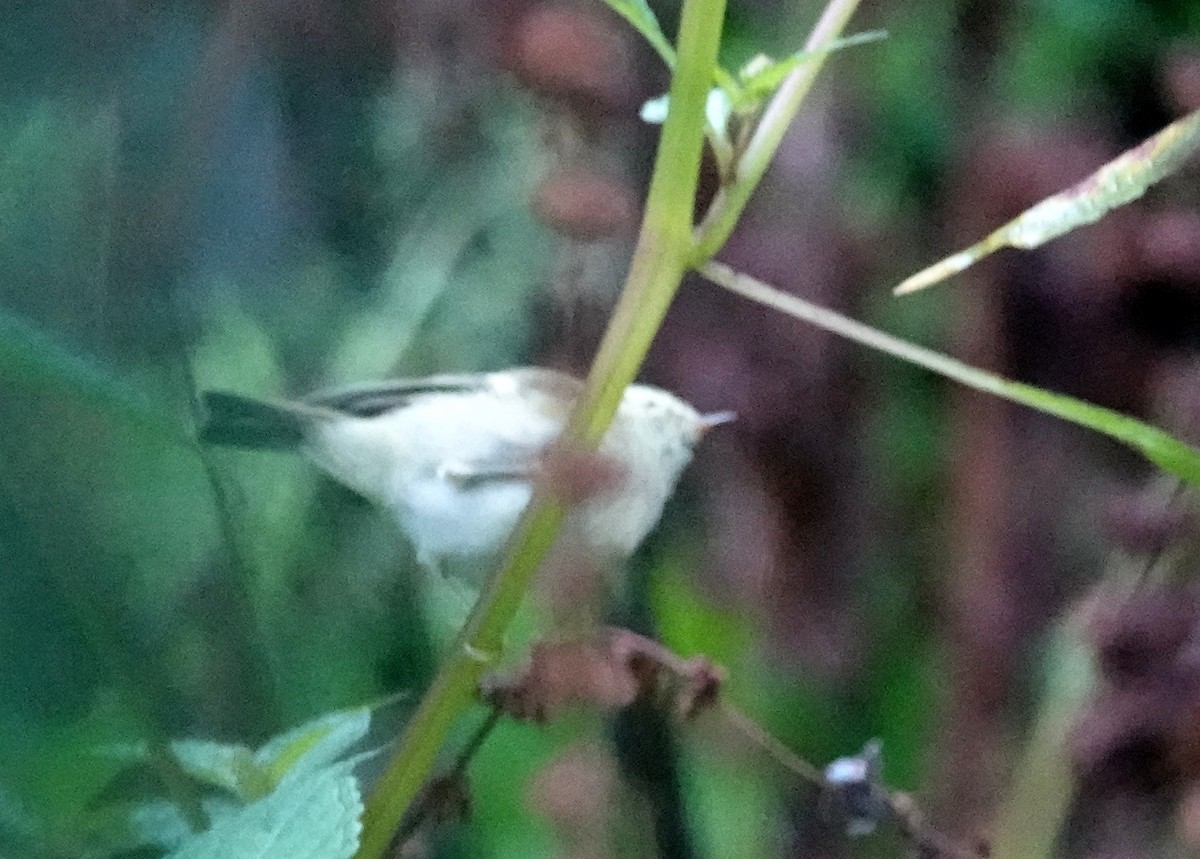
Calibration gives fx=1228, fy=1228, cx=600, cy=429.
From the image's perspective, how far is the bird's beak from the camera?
438mm

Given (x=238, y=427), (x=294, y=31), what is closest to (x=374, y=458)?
(x=238, y=427)

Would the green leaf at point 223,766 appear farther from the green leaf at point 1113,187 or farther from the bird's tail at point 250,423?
the green leaf at point 1113,187

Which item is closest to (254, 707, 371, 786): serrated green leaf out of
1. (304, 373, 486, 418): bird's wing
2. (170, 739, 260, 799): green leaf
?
(170, 739, 260, 799): green leaf

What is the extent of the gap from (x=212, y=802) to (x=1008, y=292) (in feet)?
1.12

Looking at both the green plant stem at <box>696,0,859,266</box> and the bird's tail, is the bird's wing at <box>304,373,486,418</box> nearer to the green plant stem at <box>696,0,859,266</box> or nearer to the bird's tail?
the bird's tail

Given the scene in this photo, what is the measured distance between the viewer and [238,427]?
0.42 meters

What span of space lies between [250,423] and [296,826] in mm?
151

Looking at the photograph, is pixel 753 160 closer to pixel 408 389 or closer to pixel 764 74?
pixel 764 74

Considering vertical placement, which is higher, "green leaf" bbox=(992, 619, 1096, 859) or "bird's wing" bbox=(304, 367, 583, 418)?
"bird's wing" bbox=(304, 367, 583, 418)

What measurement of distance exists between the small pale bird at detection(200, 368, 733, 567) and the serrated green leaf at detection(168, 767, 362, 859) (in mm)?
91

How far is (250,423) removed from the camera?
1.38 feet

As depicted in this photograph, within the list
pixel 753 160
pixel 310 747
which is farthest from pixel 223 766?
pixel 753 160

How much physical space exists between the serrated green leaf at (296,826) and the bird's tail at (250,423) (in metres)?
0.13

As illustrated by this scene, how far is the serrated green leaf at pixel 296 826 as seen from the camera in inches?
12.1
